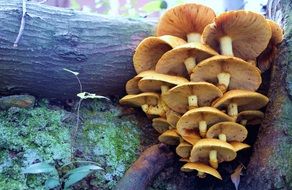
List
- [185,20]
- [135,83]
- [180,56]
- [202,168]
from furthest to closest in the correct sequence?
1. [135,83]
2. [185,20]
3. [180,56]
4. [202,168]

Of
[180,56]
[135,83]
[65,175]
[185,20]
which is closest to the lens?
[65,175]

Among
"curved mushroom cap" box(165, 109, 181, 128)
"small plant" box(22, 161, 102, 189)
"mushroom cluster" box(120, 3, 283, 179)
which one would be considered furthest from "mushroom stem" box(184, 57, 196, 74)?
"small plant" box(22, 161, 102, 189)

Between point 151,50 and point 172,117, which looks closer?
point 172,117

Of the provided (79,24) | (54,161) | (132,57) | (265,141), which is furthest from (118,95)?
(265,141)

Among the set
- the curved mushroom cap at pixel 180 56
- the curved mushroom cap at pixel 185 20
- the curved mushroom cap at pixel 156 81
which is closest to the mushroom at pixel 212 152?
the curved mushroom cap at pixel 156 81

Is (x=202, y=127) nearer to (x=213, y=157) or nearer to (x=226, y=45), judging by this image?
(x=213, y=157)

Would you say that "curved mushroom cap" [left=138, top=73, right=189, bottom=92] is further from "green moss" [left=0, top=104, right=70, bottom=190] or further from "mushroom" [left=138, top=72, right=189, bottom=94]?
"green moss" [left=0, top=104, right=70, bottom=190]

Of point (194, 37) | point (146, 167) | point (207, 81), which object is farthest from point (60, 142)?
point (194, 37)
